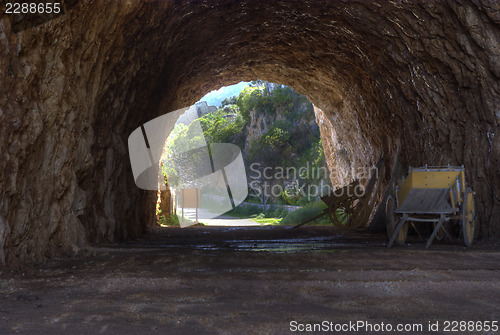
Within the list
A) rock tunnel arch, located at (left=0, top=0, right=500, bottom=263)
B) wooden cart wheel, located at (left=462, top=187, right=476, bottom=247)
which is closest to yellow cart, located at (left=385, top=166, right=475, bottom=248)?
wooden cart wheel, located at (left=462, top=187, right=476, bottom=247)

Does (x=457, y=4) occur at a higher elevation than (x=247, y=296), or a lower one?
higher

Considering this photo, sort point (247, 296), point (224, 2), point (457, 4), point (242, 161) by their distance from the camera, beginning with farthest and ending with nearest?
point (242, 161)
point (224, 2)
point (457, 4)
point (247, 296)

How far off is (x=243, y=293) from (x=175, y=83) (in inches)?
340

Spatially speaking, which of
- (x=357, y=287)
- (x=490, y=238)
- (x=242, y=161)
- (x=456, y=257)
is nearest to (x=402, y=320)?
(x=357, y=287)

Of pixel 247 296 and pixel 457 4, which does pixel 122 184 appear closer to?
pixel 247 296

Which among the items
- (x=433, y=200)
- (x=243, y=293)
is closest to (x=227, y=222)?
(x=433, y=200)

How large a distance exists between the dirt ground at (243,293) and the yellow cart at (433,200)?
48.1 inches

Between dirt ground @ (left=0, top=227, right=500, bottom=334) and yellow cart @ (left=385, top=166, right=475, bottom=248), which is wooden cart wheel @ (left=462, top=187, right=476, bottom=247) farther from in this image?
dirt ground @ (left=0, top=227, right=500, bottom=334)

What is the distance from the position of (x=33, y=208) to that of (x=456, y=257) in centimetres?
499

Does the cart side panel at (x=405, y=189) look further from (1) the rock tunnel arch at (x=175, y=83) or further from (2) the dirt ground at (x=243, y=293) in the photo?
(2) the dirt ground at (x=243, y=293)

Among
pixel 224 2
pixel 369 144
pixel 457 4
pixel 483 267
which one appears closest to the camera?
pixel 483 267

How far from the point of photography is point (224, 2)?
804 cm

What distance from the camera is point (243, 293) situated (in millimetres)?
3420

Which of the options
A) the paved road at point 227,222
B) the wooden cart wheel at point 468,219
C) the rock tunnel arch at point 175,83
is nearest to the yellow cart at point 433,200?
the wooden cart wheel at point 468,219
